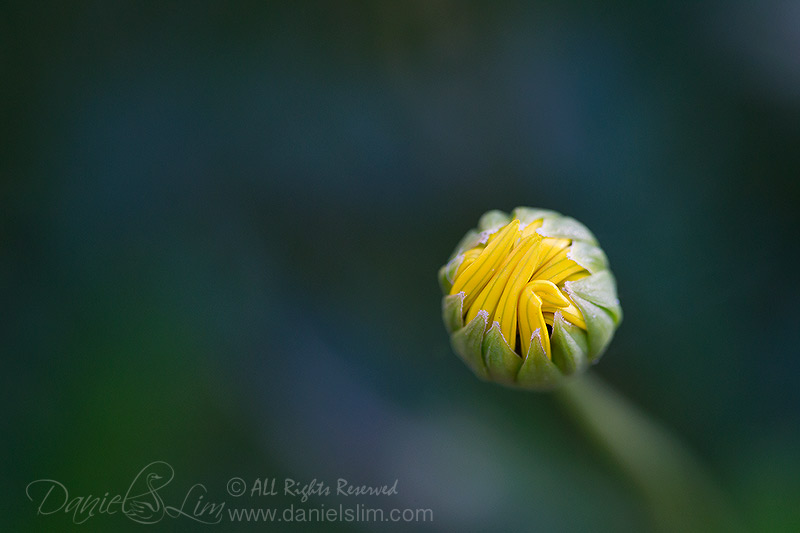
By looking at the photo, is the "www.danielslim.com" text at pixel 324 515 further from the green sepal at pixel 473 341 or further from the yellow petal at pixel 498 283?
the yellow petal at pixel 498 283

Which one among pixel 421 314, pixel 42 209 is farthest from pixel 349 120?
pixel 42 209

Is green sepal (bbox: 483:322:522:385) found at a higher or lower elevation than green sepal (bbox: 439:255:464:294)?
lower

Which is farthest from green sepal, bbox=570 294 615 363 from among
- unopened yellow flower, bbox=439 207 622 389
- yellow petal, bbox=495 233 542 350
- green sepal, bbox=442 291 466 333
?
green sepal, bbox=442 291 466 333

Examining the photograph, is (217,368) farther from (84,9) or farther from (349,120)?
(84,9)
